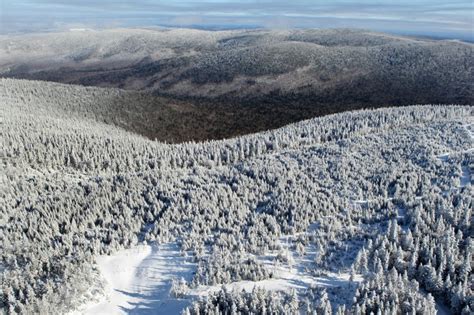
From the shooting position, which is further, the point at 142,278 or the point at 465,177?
Result: the point at 465,177

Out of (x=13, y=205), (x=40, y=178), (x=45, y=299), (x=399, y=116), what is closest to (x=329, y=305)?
(x=45, y=299)

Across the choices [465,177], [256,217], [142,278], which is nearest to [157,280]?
[142,278]

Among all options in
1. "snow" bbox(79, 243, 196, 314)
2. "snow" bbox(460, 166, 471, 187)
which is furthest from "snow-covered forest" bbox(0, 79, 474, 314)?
"snow" bbox(79, 243, 196, 314)

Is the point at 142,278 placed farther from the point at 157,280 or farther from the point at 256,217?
the point at 256,217

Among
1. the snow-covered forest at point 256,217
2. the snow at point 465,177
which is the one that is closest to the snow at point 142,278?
the snow-covered forest at point 256,217

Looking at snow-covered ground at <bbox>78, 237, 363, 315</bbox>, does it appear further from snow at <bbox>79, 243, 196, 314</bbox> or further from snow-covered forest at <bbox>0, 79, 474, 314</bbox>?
snow-covered forest at <bbox>0, 79, 474, 314</bbox>

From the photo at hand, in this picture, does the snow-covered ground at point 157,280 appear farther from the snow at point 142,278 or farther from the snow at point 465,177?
the snow at point 465,177
